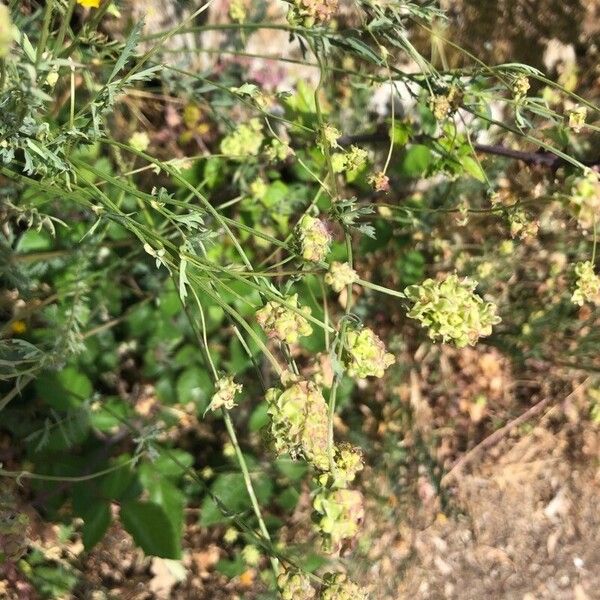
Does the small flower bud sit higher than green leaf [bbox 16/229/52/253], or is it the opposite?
the small flower bud

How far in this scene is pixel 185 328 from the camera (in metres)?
1.62

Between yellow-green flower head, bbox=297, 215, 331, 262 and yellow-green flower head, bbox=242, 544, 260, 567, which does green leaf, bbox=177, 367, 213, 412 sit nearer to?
yellow-green flower head, bbox=242, 544, 260, 567

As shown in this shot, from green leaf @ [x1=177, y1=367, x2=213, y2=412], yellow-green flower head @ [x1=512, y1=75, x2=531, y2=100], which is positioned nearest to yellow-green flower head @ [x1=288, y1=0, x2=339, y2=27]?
yellow-green flower head @ [x1=512, y1=75, x2=531, y2=100]

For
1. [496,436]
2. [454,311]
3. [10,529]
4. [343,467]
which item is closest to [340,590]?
[343,467]

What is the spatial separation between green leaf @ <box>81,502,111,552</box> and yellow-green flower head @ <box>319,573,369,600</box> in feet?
2.36

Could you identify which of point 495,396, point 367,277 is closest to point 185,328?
point 367,277

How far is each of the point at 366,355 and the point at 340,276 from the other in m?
0.10

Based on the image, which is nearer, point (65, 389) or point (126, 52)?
point (126, 52)

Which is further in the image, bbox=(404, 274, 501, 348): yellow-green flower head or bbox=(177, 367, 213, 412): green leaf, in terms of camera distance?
bbox=(177, 367, 213, 412): green leaf

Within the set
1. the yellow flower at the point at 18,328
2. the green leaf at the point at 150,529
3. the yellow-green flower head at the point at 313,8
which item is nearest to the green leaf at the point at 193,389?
the green leaf at the point at 150,529

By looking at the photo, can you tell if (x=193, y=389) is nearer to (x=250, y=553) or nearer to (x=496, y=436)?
(x=250, y=553)

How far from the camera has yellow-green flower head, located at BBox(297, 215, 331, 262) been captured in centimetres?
86

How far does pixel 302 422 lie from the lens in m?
0.77

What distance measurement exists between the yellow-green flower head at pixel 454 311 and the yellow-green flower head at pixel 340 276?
93mm
